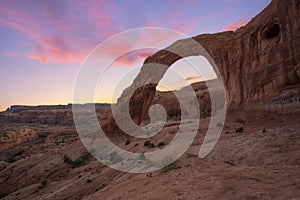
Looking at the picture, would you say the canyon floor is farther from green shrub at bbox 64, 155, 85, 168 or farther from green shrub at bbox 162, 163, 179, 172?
green shrub at bbox 64, 155, 85, 168

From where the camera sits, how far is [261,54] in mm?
14812

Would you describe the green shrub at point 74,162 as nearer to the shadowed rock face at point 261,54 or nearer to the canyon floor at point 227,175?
the canyon floor at point 227,175

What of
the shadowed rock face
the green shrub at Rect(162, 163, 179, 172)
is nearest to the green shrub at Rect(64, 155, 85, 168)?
the green shrub at Rect(162, 163, 179, 172)

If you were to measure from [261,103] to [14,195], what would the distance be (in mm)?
18139

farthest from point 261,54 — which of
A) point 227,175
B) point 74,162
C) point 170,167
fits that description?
point 74,162

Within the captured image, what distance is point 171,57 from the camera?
23203 mm

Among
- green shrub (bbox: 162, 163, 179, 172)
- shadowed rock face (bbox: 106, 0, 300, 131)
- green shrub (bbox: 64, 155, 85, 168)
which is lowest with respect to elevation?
green shrub (bbox: 64, 155, 85, 168)

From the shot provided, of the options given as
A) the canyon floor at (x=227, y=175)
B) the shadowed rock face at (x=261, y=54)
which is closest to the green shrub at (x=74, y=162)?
the canyon floor at (x=227, y=175)

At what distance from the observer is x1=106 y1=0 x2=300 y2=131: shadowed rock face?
12.6 meters

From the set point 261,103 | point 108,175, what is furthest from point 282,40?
point 108,175

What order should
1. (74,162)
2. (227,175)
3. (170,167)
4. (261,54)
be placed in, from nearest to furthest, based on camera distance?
(227,175) < (170,167) < (261,54) < (74,162)

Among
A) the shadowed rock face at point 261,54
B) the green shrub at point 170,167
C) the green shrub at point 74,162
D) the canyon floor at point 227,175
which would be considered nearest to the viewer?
the canyon floor at point 227,175

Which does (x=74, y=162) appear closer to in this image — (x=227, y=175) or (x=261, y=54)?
(x=227, y=175)

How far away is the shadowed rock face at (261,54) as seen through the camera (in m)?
12.6
